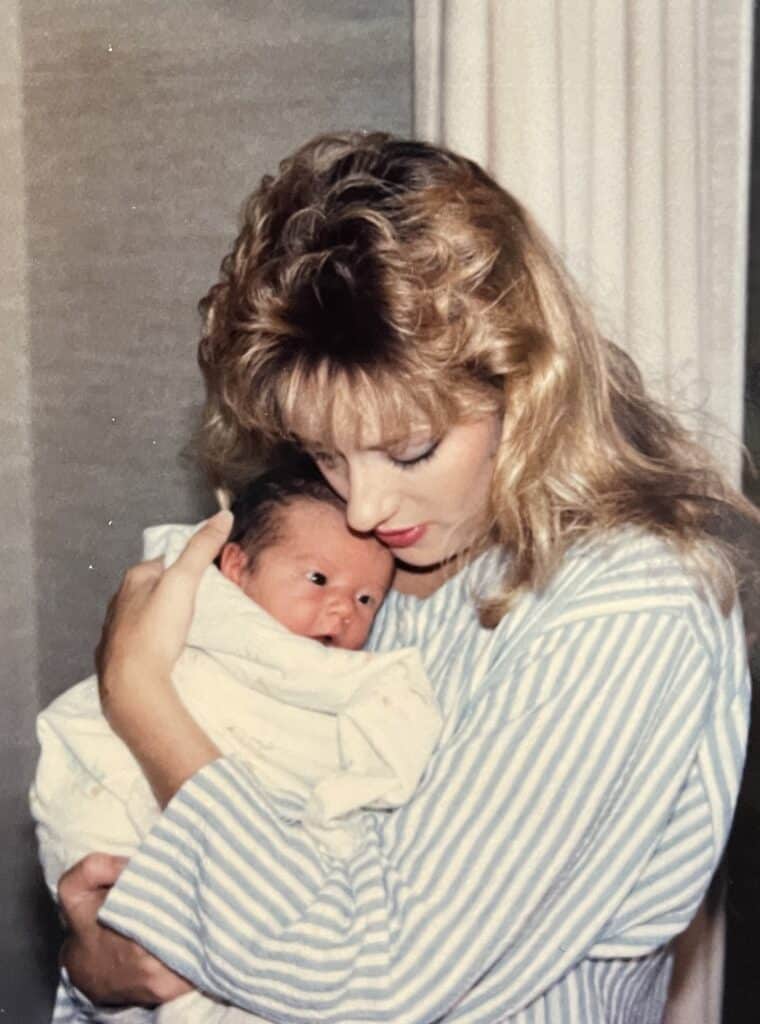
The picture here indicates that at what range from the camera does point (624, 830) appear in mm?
1076

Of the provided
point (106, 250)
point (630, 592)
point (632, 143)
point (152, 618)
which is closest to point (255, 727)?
point (152, 618)

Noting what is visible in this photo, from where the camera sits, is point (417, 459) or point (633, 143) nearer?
point (417, 459)

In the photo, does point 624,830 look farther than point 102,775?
No

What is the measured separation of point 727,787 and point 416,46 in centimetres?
103

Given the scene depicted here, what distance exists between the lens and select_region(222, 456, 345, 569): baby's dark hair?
1399 mm

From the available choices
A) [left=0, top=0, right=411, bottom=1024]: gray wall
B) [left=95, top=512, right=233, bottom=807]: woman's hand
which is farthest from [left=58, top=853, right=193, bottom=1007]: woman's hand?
[left=0, top=0, right=411, bottom=1024]: gray wall

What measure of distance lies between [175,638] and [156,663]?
0.03 metres

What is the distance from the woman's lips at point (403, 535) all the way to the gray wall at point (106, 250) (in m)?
1.03

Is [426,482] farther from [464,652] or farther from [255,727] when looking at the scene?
[255,727]

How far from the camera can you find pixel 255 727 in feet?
4.28

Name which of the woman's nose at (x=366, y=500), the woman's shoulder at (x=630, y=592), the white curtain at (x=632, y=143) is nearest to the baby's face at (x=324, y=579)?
the woman's nose at (x=366, y=500)

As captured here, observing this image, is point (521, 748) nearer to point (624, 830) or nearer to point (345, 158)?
point (624, 830)

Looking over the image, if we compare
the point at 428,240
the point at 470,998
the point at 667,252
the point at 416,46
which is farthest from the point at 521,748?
the point at 416,46

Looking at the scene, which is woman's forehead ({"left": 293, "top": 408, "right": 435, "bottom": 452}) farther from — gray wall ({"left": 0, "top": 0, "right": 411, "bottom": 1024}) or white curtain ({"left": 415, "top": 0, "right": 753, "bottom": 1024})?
gray wall ({"left": 0, "top": 0, "right": 411, "bottom": 1024})
